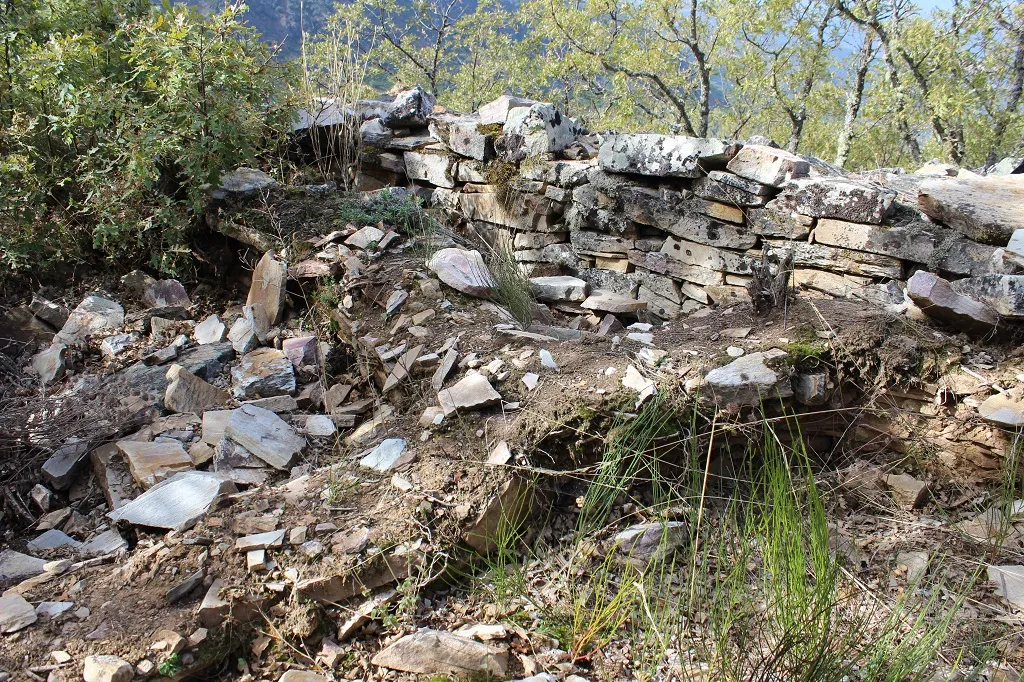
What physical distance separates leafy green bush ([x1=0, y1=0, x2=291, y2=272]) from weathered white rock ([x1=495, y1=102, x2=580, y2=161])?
1554 mm

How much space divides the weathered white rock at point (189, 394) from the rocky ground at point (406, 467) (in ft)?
0.04

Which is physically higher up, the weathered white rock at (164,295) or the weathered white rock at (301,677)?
the weathered white rock at (164,295)

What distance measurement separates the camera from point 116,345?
3422 millimetres

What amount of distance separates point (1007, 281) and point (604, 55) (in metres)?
12.0

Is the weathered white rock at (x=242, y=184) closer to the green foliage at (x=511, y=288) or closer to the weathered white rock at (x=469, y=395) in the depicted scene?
the green foliage at (x=511, y=288)

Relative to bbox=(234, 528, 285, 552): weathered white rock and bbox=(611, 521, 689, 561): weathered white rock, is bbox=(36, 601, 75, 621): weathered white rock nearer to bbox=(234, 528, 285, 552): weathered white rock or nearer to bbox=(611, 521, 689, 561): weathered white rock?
bbox=(234, 528, 285, 552): weathered white rock

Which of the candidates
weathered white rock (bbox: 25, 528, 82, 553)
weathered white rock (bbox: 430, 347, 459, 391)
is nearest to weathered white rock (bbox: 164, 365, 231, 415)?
weathered white rock (bbox: 25, 528, 82, 553)

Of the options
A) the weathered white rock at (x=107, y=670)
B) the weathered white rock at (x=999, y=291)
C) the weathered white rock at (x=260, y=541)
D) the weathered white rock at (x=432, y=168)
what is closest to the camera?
the weathered white rock at (x=107, y=670)

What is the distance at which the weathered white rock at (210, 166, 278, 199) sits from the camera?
4086 millimetres

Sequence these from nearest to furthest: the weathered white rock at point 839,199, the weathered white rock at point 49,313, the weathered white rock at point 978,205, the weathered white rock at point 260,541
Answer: the weathered white rock at point 260,541 < the weathered white rock at point 978,205 < the weathered white rock at point 839,199 < the weathered white rock at point 49,313

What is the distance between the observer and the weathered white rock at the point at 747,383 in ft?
8.18

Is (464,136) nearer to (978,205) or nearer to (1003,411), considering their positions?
(978,205)

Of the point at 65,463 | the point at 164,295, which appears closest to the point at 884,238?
the point at 65,463

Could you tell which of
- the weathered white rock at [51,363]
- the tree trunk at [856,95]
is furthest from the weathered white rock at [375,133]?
the tree trunk at [856,95]
